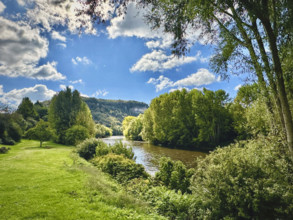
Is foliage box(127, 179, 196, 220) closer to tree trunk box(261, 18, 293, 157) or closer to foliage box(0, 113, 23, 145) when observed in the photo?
tree trunk box(261, 18, 293, 157)

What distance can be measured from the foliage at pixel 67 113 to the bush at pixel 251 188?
38863 mm

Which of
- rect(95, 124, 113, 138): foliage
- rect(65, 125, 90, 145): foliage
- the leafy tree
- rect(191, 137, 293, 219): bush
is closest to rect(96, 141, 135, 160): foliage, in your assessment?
rect(191, 137, 293, 219): bush

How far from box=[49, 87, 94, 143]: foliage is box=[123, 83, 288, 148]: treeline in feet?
56.8

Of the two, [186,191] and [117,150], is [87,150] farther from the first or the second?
[186,191]

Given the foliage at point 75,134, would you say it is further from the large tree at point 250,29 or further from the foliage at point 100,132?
the large tree at point 250,29

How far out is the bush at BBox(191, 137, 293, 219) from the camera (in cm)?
551

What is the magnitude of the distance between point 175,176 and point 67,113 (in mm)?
39681

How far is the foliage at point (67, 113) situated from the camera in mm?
41531

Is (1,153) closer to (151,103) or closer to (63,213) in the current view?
(63,213)

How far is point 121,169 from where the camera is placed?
13.6 metres

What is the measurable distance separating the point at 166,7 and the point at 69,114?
141 feet

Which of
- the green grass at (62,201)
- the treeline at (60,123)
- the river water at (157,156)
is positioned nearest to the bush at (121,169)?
the green grass at (62,201)

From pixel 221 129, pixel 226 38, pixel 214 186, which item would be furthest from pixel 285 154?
pixel 221 129

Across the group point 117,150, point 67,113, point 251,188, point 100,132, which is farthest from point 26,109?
point 251,188
